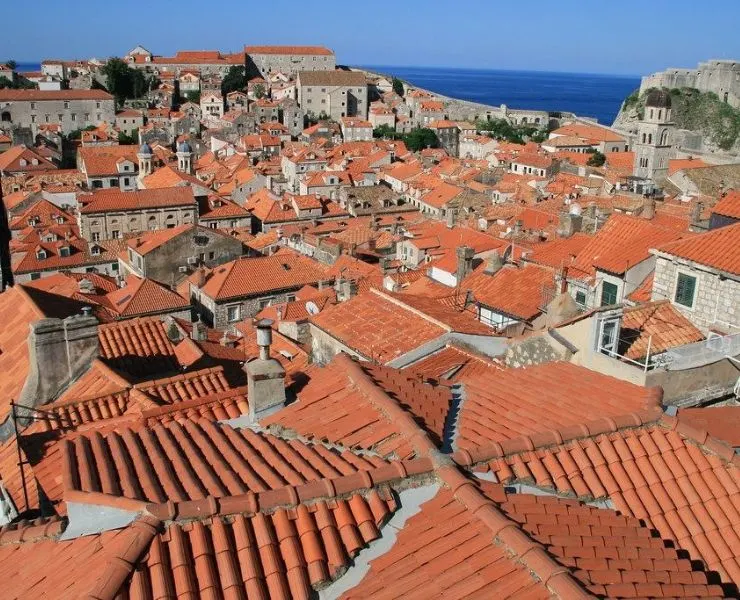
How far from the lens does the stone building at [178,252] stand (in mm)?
37781

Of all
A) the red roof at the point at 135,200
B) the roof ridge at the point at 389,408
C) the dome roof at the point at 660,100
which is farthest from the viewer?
the dome roof at the point at 660,100

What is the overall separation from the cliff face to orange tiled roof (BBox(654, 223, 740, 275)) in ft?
280

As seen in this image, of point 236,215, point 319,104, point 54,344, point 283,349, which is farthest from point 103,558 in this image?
point 319,104

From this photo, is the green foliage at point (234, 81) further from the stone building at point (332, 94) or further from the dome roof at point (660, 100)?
the dome roof at point (660, 100)

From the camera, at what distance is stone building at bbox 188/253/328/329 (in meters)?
32.5

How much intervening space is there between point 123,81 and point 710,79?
84.8m

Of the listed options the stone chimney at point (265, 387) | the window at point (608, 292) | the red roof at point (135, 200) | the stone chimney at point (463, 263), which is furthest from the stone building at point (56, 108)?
the stone chimney at point (265, 387)

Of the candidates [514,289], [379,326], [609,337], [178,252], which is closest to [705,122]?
[178,252]

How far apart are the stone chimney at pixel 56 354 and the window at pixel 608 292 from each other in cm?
1091

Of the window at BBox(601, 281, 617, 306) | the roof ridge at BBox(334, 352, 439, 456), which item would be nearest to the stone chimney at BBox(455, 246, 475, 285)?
the window at BBox(601, 281, 617, 306)

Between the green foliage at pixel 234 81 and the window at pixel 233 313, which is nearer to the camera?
the window at pixel 233 313

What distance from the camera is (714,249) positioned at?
1259 cm

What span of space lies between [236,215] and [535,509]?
162 feet

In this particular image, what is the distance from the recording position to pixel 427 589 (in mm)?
4469
